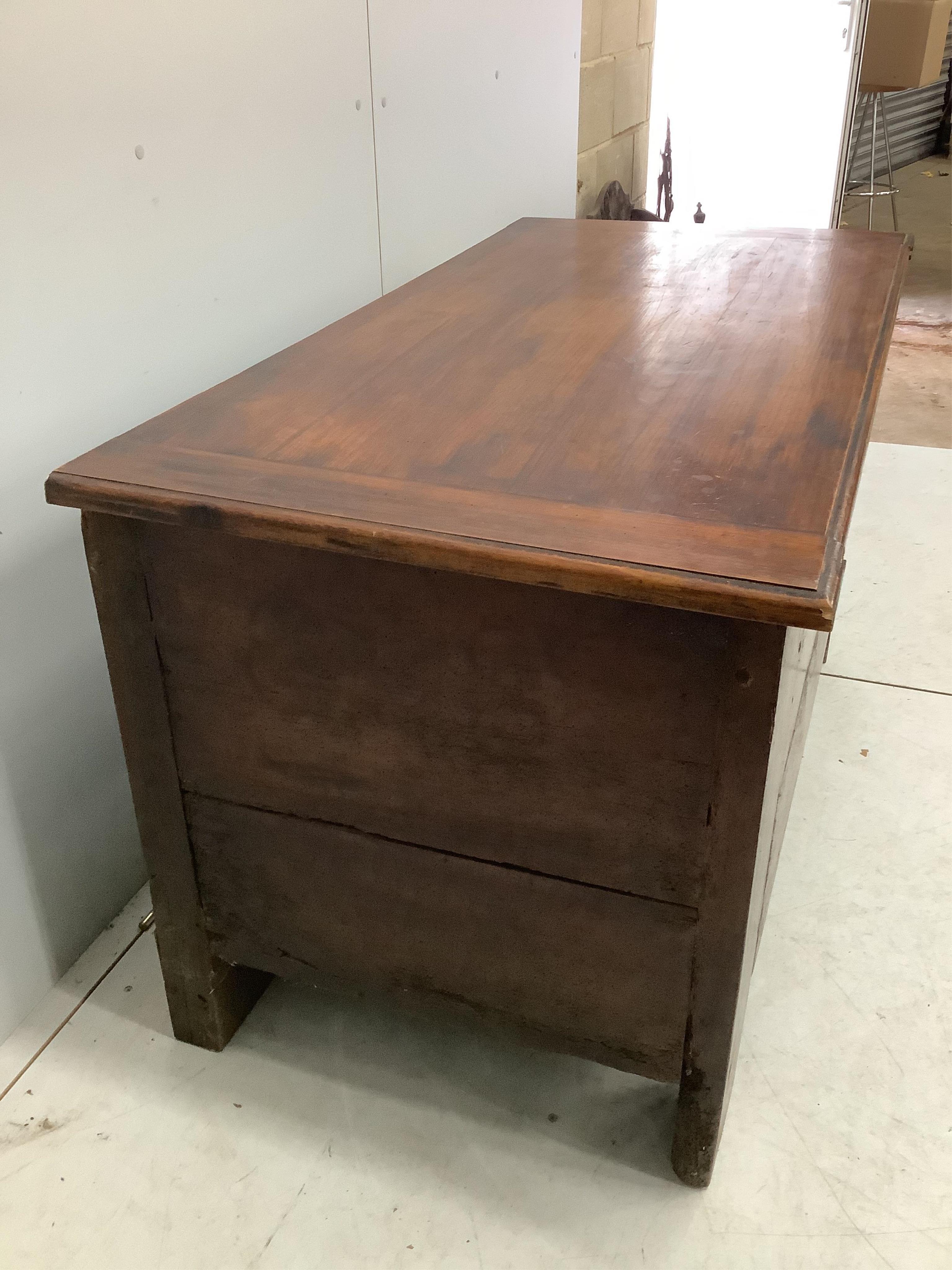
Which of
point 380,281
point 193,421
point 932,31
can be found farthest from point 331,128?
point 932,31

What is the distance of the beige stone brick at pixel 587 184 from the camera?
275 cm

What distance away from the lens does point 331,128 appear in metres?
1.50

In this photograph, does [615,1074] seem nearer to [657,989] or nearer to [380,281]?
[657,989]

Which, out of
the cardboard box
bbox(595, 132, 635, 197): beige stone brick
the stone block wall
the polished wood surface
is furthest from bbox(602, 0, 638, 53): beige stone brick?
the polished wood surface

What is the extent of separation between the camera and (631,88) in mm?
3055

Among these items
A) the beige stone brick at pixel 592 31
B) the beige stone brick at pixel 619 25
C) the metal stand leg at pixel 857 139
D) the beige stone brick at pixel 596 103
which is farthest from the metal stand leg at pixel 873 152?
the beige stone brick at pixel 592 31

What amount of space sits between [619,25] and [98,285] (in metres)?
2.26

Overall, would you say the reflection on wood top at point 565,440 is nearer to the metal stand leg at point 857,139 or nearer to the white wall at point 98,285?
the white wall at point 98,285

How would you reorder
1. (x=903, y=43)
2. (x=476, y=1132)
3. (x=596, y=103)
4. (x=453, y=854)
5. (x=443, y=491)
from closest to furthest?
(x=443, y=491), (x=453, y=854), (x=476, y=1132), (x=596, y=103), (x=903, y=43)

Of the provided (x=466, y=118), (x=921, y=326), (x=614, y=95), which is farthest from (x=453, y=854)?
(x=921, y=326)

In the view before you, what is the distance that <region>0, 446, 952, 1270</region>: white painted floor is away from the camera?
0.98 m

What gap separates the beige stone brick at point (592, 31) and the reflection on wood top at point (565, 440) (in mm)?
1500

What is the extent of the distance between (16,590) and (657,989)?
29.5 inches

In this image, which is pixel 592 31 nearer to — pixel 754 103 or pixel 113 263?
pixel 754 103
